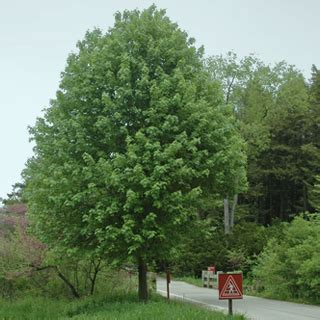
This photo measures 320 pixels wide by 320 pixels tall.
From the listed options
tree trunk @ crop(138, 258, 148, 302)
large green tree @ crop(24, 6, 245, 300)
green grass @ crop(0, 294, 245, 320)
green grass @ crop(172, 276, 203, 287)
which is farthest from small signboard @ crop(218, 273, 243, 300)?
green grass @ crop(172, 276, 203, 287)

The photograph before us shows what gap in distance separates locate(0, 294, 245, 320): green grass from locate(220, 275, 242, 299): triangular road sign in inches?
19.6

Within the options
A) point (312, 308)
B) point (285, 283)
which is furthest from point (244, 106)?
point (312, 308)

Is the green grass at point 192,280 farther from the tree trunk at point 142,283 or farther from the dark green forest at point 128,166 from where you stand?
the tree trunk at point 142,283

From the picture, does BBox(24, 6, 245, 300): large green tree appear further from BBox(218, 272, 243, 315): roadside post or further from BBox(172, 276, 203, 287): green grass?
BBox(172, 276, 203, 287): green grass

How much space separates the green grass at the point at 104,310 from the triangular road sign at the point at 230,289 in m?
0.50

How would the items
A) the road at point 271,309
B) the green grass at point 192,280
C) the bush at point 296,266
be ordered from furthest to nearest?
the green grass at point 192,280 → the bush at point 296,266 → the road at point 271,309

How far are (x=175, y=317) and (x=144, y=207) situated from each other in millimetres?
4493

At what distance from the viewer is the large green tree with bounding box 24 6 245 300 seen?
51.7ft

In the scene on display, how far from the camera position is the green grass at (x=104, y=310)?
42.6 feet

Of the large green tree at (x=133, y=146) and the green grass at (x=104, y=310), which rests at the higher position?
the large green tree at (x=133, y=146)

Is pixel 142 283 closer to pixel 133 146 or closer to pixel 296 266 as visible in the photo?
pixel 133 146

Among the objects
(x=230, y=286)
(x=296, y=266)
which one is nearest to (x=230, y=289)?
(x=230, y=286)

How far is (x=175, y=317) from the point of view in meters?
12.4

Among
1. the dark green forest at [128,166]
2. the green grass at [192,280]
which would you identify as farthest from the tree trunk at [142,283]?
the green grass at [192,280]
